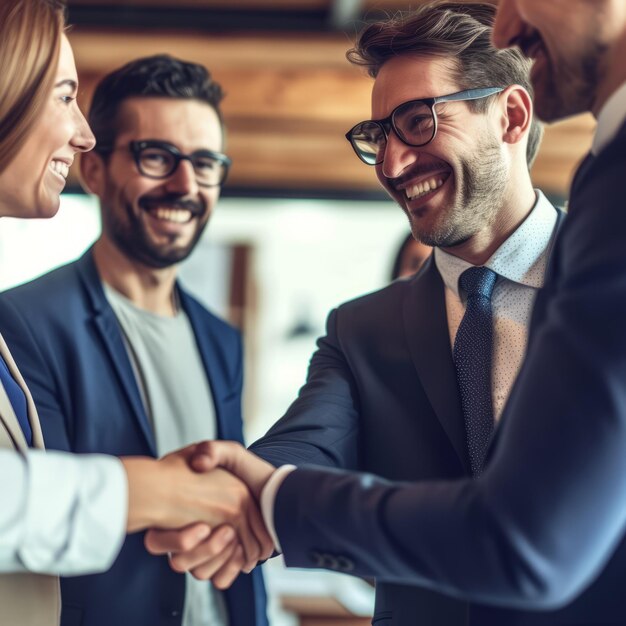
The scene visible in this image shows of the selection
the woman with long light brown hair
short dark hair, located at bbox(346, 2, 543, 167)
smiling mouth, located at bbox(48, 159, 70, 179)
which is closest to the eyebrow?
the woman with long light brown hair

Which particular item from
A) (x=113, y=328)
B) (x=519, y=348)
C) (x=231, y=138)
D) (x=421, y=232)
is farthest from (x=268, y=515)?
(x=231, y=138)

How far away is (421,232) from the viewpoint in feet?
6.54

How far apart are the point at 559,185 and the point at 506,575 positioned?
621 centimetres

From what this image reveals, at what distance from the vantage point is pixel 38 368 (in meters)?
2.30

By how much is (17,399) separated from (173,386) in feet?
2.92

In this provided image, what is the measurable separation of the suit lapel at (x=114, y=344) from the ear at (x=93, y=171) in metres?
0.35

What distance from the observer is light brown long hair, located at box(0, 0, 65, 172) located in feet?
5.40

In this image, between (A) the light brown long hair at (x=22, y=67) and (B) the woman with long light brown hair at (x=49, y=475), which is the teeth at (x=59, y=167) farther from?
(A) the light brown long hair at (x=22, y=67)

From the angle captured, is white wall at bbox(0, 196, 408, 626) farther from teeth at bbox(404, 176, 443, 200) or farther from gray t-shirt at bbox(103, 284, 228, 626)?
teeth at bbox(404, 176, 443, 200)

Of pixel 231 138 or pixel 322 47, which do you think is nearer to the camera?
pixel 322 47

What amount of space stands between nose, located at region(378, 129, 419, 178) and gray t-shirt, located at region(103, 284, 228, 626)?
91cm

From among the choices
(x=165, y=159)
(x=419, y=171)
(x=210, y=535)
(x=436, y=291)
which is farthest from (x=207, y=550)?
(x=165, y=159)

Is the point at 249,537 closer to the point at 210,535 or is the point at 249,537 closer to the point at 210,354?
the point at 210,535

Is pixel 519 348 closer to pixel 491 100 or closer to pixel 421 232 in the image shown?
pixel 421 232
